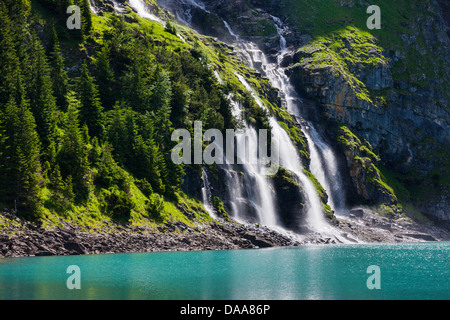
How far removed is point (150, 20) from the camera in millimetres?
154000

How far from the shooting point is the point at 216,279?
39.7 metres

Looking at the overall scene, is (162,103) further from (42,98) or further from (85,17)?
(85,17)

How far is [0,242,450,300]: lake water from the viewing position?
32.5 metres

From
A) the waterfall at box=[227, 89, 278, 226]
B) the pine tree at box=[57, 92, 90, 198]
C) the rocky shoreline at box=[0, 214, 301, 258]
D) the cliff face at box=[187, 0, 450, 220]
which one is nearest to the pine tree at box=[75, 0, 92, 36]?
the waterfall at box=[227, 89, 278, 226]

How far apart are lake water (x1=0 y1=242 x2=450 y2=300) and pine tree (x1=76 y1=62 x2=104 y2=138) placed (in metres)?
34.0

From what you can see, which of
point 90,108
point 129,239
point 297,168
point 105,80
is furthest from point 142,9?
point 129,239

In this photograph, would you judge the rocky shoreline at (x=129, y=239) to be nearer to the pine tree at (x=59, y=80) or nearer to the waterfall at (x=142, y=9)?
the pine tree at (x=59, y=80)

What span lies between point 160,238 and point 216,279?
34959 millimetres

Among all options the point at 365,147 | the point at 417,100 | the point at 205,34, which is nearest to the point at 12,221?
the point at 365,147

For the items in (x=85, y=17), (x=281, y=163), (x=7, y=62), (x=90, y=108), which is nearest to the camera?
(x=7, y=62)

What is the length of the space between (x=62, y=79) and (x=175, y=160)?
25.8 meters

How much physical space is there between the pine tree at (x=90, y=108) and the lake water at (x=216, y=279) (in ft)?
111

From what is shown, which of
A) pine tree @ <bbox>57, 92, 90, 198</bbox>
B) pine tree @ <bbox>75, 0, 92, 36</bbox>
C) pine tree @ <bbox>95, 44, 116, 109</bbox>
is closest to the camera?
pine tree @ <bbox>57, 92, 90, 198</bbox>

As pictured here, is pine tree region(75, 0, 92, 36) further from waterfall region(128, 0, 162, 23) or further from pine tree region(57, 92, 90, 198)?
waterfall region(128, 0, 162, 23)
